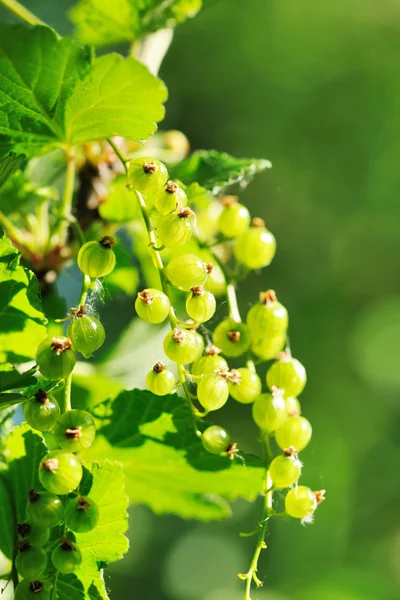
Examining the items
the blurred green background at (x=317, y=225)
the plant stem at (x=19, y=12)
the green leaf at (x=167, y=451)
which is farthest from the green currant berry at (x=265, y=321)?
the blurred green background at (x=317, y=225)

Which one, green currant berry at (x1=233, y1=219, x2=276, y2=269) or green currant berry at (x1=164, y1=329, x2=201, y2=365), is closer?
green currant berry at (x1=164, y1=329, x2=201, y2=365)

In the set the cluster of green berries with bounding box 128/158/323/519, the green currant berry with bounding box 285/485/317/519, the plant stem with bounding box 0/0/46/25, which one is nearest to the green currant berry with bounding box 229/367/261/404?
the cluster of green berries with bounding box 128/158/323/519

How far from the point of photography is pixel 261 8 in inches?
137

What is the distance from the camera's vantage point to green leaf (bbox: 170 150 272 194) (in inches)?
32.8

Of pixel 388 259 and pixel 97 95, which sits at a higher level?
pixel 97 95

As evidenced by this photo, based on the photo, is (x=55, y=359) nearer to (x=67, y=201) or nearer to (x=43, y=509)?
(x=43, y=509)

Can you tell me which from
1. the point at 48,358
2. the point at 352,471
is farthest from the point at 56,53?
the point at 352,471

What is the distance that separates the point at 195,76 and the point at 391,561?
7.61 ft

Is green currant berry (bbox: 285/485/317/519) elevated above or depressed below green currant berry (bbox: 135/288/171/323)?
below

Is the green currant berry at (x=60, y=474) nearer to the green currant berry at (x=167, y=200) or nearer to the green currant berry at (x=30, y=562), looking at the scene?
the green currant berry at (x=30, y=562)

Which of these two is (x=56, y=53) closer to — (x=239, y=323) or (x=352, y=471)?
(x=239, y=323)

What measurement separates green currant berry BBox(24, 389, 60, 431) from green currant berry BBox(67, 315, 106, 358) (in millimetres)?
51

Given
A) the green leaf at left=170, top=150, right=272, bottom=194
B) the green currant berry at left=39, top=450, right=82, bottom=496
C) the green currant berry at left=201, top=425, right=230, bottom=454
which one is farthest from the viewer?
the green leaf at left=170, top=150, right=272, bottom=194

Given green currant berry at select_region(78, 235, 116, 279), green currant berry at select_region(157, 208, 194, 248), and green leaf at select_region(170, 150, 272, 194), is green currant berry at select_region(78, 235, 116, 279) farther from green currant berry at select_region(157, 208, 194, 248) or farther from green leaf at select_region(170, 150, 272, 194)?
green leaf at select_region(170, 150, 272, 194)
